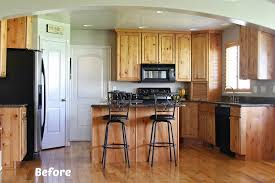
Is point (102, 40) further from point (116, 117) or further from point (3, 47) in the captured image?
point (116, 117)

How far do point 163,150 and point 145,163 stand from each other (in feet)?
1.28

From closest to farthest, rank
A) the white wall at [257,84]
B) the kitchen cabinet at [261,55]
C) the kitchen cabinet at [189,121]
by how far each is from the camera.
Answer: the kitchen cabinet at [261,55], the white wall at [257,84], the kitchen cabinet at [189,121]

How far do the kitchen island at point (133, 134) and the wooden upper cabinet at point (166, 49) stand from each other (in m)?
2.60

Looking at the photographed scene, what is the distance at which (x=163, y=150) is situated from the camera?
6.00 meters

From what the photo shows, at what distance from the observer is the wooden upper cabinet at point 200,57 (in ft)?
27.2

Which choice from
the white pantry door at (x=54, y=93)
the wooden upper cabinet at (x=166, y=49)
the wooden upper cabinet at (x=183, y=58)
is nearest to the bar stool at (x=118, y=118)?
the white pantry door at (x=54, y=93)

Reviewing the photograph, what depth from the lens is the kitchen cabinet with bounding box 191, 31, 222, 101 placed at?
27.2 ft

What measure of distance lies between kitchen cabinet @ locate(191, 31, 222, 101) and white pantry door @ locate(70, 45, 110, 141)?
202 cm

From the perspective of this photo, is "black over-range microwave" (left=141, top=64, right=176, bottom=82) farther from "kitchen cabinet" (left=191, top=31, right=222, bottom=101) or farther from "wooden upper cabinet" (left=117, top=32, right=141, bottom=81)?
"kitchen cabinet" (left=191, top=31, right=222, bottom=101)

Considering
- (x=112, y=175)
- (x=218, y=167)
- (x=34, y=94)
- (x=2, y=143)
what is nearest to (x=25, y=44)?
(x=34, y=94)

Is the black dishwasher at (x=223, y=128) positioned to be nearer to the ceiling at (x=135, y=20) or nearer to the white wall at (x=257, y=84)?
the white wall at (x=257, y=84)

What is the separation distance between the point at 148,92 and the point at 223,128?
230cm

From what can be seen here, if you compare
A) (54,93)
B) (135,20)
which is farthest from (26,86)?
(135,20)

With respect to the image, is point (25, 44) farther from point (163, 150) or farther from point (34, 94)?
point (163, 150)
